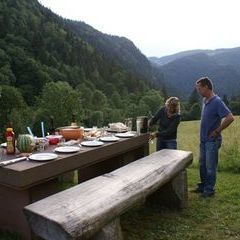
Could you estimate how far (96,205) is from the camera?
3.79 meters

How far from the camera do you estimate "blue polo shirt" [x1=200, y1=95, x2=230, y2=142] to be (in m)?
6.10

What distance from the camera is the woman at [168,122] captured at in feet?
22.0

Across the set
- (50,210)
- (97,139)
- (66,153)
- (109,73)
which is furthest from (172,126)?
(109,73)

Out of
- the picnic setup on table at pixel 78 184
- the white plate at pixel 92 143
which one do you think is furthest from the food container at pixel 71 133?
the white plate at pixel 92 143

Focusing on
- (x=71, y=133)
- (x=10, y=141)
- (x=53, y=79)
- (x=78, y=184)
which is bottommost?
(x=78, y=184)

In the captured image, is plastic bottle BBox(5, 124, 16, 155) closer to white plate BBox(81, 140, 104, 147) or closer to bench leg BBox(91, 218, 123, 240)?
white plate BBox(81, 140, 104, 147)

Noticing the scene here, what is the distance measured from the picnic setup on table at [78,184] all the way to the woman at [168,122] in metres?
0.25

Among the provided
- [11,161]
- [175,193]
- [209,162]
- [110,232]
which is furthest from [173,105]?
[110,232]

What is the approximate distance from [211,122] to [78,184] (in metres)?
2.51

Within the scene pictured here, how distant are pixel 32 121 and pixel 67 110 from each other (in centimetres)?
472

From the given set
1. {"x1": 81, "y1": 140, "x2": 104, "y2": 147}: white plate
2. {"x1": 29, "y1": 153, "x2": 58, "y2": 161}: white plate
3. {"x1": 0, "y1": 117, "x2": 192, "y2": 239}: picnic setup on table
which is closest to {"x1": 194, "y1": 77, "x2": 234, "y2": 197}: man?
{"x1": 0, "y1": 117, "x2": 192, "y2": 239}: picnic setup on table

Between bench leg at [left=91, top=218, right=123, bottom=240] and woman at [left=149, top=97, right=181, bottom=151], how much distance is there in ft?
9.62

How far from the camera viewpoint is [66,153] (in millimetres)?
5082

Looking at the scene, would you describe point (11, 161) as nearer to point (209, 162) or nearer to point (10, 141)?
→ point (10, 141)
